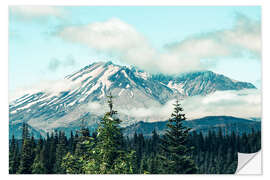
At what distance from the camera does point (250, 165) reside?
11094mm

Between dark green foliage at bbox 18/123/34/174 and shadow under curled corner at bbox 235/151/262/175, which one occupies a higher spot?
shadow under curled corner at bbox 235/151/262/175

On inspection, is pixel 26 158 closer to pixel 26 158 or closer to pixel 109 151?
pixel 26 158

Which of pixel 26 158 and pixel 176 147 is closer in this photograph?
pixel 176 147

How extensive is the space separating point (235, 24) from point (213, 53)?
1.71 metres

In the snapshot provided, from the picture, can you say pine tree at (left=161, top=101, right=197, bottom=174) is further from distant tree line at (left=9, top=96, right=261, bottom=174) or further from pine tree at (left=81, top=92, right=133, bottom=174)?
pine tree at (left=81, top=92, right=133, bottom=174)

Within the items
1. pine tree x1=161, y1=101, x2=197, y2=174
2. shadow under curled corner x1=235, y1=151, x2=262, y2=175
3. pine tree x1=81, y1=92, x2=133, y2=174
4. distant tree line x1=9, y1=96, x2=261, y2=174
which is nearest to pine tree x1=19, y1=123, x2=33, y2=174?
distant tree line x1=9, y1=96, x2=261, y2=174

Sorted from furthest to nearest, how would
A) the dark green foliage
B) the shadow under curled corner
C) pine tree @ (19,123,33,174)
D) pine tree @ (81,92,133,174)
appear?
pine tree @ (19,123,33,174) → the dark green foliage → the shadow under curled corner → pine tree @ (81,92,133,174)

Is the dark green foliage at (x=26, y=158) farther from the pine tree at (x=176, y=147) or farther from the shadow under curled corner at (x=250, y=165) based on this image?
the shadow under curled corner at (x=250, y=165)

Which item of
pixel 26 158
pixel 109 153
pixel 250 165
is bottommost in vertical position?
pixel 26 158

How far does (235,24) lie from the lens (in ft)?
45.0

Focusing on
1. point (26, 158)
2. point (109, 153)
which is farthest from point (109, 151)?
point (26, 158)

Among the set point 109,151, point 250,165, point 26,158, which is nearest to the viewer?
point 109,151

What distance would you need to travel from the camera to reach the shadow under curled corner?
10763mm
